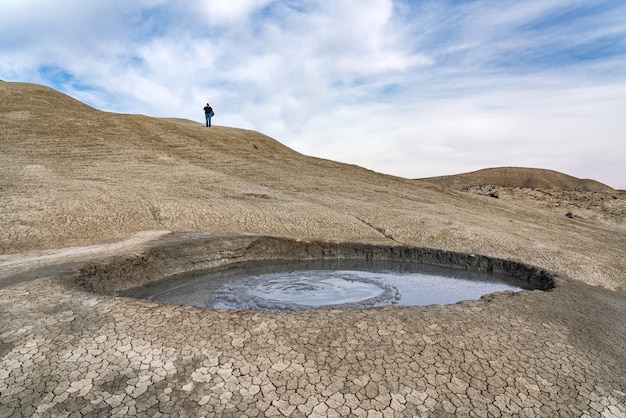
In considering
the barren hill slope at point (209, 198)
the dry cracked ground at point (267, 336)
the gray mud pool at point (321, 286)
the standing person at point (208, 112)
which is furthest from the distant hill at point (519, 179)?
the gray mud pool at point (321, 286)

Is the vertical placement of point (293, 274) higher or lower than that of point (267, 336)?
lower

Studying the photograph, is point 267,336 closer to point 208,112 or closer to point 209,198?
point 209,198

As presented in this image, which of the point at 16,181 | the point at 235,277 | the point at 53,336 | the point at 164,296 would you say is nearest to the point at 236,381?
the point at 53,336

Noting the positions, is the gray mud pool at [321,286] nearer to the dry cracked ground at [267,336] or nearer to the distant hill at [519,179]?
the dry cracked ground at [267,336]

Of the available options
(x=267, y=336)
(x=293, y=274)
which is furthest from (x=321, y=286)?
(x=267, y=336)

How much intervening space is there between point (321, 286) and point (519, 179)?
77625mm

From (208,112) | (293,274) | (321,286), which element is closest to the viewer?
(321,286)

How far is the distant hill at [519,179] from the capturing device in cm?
7531

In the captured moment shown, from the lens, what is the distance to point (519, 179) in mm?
77938

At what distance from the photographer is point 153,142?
30.8 meters

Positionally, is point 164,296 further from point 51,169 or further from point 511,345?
point 51,169

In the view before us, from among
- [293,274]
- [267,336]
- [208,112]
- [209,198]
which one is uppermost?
[208,112]

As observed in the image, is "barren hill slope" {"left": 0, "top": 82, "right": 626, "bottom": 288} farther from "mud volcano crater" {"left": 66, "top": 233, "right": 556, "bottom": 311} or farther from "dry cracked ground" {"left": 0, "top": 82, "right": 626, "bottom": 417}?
"mud volcano crater" {"left": 66, "top": 233, "right": 556, "bottom": 311}

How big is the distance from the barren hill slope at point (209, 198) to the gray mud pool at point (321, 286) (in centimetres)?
247
